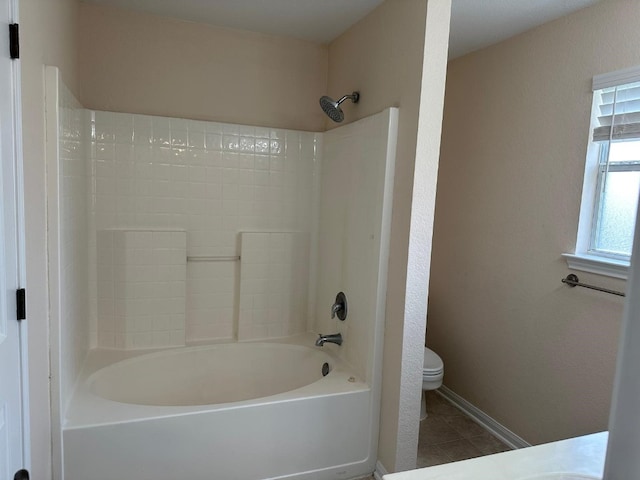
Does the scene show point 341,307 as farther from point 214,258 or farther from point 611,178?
point 611,178

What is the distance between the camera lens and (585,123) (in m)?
2.13

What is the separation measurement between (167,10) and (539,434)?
307cm

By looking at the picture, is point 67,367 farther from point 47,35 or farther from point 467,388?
point 467,388

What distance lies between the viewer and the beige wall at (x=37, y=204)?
1.41 metres

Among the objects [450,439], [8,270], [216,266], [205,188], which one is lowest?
[450,439]

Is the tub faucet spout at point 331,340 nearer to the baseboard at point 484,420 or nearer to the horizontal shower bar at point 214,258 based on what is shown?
the horizontal shower bar at point 214,258

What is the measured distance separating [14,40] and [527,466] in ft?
5.66

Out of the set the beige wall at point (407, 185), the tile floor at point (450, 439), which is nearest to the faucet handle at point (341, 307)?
the beige wall at point (407, 185)

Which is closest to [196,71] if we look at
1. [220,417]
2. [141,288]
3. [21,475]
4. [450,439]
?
[141,288]

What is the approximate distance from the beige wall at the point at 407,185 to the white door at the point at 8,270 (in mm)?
1462

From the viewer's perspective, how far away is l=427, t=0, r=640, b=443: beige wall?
2078 millimetres

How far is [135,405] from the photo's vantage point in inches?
73.9

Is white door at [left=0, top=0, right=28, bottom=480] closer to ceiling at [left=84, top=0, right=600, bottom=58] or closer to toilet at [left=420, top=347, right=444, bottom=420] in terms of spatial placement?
ceiling at [left=84, top=0, right=600, bottom=58]

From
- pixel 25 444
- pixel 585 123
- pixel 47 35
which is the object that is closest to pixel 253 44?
pixel 47 35
